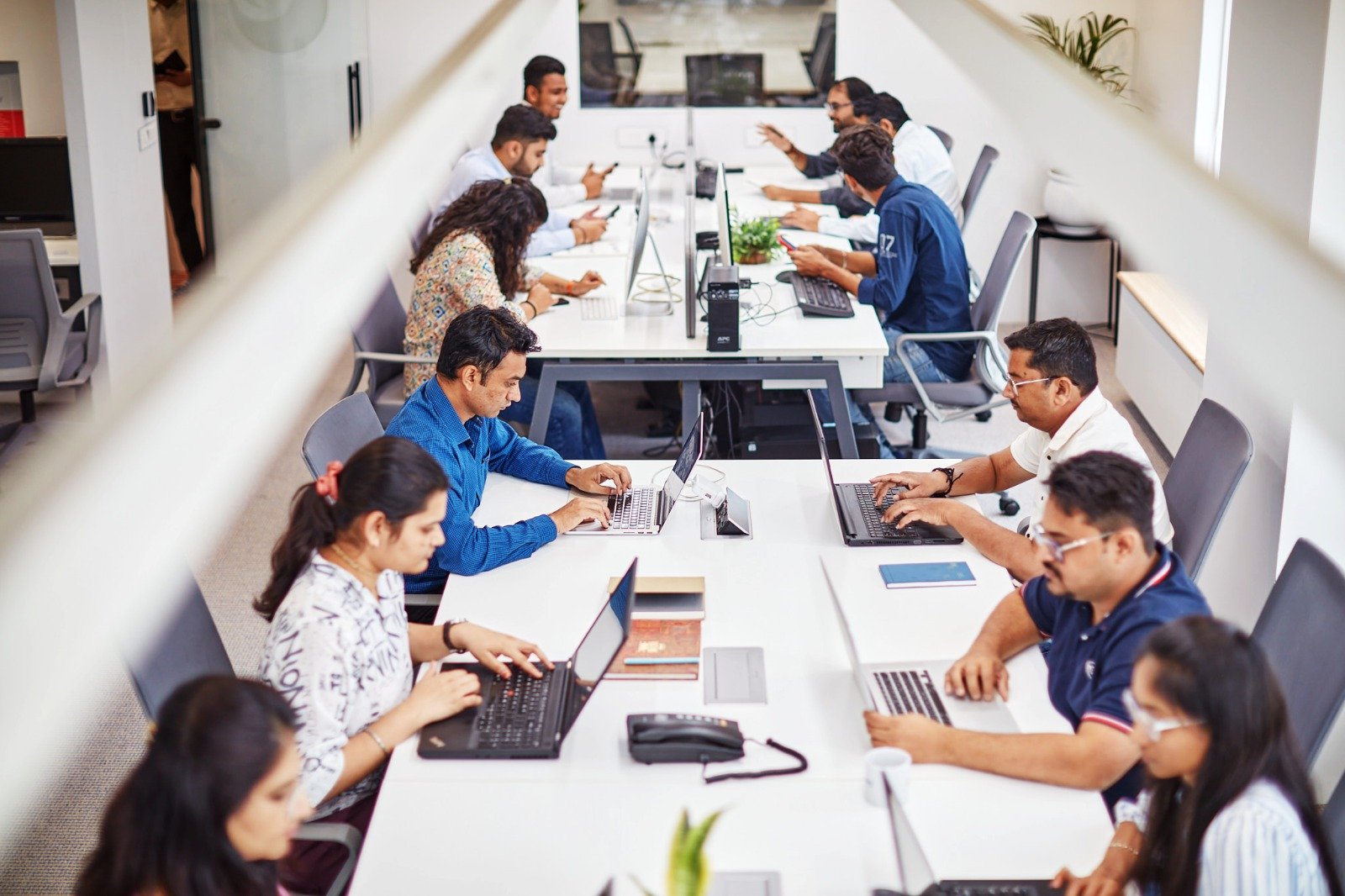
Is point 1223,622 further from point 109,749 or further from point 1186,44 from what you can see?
point 1186,44

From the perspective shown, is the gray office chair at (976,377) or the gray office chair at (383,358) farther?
the gray office chair at (976,377)

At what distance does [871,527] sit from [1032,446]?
51cm

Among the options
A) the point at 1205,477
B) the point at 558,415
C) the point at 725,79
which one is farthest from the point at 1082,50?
the point at 1205,477

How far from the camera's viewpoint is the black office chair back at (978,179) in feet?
20.9

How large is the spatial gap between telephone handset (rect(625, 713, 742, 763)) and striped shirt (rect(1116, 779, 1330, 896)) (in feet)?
2.56

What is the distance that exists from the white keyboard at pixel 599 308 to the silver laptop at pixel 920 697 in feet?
7.73

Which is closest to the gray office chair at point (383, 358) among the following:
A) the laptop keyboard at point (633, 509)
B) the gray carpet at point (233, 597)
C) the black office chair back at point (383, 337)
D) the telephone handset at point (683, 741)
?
the black office chair back at point (383, 337)

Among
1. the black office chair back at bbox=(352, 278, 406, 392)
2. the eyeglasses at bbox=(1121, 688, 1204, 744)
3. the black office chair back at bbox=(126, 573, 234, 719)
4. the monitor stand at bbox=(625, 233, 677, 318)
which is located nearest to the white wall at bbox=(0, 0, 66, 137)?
the black office chair back at bbox=(352, 278, 406, 392)

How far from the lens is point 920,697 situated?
239 cm

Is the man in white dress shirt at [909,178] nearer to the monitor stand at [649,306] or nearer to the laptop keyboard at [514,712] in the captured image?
the monitor stand at [649,306]

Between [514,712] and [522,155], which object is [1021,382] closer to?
[514,712]

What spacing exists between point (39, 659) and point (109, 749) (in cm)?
375

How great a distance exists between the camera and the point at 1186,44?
582 centimetres

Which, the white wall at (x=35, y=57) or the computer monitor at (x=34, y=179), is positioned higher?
the white wall at (x=35, y=57)
